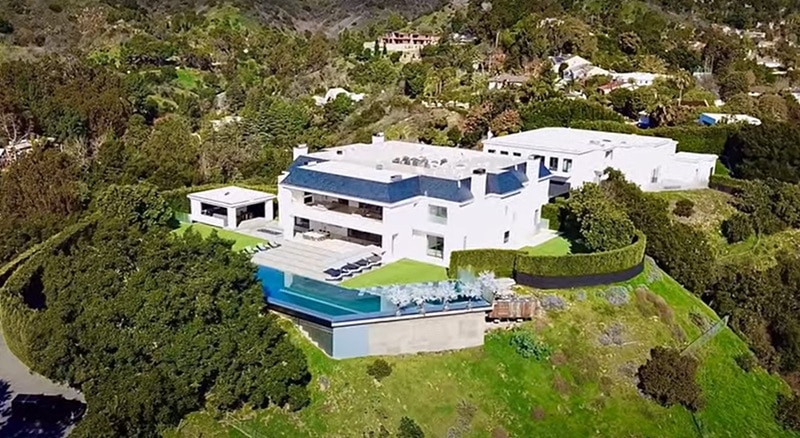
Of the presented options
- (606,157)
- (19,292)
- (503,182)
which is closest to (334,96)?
(606,157)

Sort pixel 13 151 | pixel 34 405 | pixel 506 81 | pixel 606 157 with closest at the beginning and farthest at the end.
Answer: pixel 34 405
pixel 606 157
pixel 13 151
pixel 506 81

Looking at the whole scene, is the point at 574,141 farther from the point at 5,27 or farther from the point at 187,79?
the point at 5,27

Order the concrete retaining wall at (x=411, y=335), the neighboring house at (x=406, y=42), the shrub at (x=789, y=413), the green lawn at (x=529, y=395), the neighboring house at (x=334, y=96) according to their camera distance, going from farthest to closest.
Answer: the neighboring house at (x=406, y=42)
the neighboring house at (x=334, y=96)
the shrub at (x=789, y=413)
the concrete retaining wall at (x=411, y=335)
the green lawn at (x=529, y=395)

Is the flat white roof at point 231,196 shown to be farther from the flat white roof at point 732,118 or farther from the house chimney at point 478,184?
the flat white roof at point 732,118

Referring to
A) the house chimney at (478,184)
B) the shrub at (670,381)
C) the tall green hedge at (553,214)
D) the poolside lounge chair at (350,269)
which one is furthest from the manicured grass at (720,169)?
the poolside lounge chair at (350,269)

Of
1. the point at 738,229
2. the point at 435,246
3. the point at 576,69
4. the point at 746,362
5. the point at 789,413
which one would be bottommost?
the point at 789,413

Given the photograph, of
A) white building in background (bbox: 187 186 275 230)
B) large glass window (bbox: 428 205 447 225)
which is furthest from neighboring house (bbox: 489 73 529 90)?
large glass window (bbox: 428 205 447 225)

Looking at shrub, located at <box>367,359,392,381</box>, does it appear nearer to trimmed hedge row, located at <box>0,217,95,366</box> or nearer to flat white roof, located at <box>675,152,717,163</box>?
trimmed hedge row, located at <box>0,217,95,366</box>
